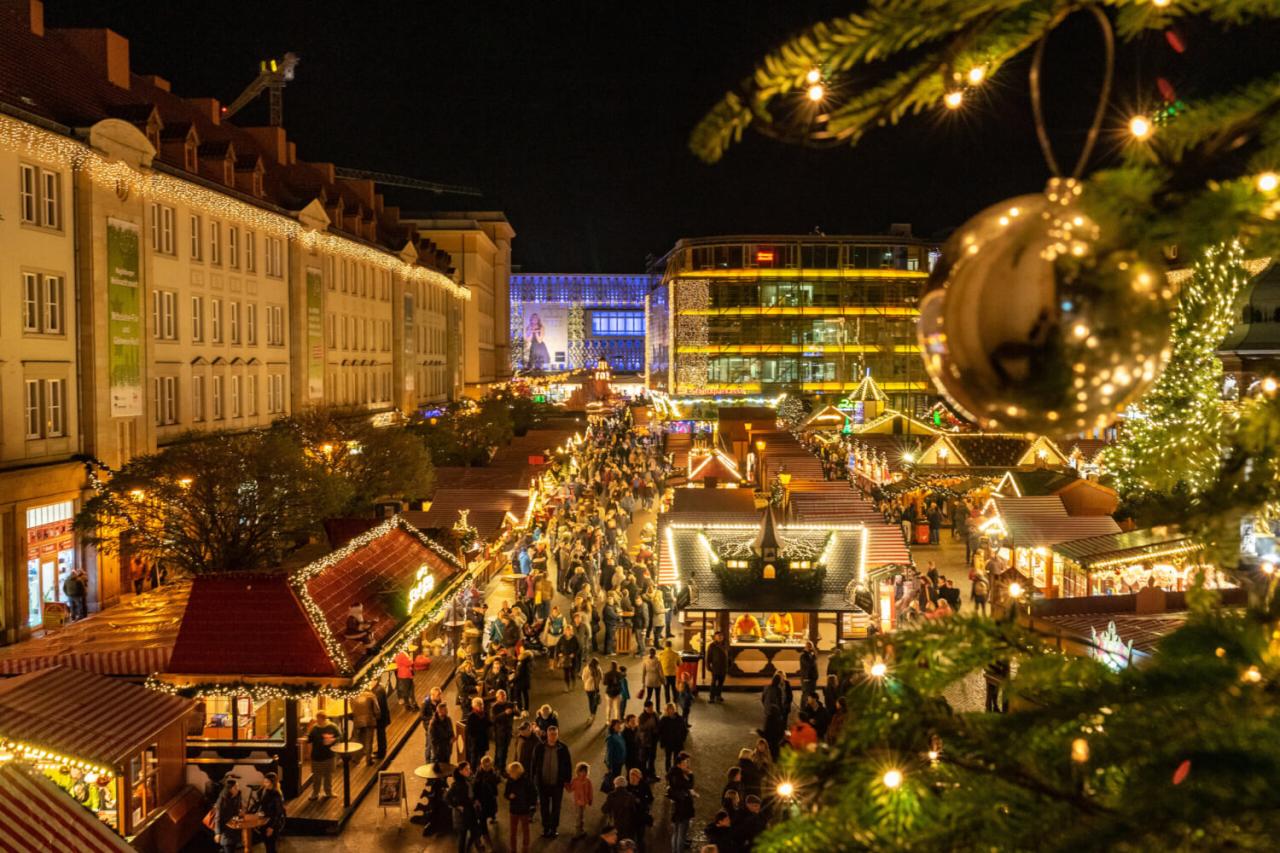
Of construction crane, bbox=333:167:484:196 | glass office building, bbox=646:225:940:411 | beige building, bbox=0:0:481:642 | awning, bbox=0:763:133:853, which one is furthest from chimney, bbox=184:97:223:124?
construction crane, bbox=333:167:484:196

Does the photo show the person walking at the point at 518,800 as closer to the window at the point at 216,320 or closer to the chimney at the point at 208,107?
the window at the point at 216,320

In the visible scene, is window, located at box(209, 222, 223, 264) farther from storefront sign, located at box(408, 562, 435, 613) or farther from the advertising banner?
the advertising banner

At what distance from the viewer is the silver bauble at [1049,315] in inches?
65.9

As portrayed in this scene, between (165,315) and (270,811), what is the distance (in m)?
20.9

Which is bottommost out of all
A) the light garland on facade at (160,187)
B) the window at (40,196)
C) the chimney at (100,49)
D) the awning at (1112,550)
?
the awning at (1112,550)

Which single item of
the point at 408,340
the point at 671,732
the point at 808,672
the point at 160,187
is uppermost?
the point at 160,187

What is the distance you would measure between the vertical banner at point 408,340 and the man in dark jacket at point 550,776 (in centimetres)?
4383

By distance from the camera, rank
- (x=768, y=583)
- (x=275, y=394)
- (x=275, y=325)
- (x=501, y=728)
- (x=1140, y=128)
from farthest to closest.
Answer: (x=275, y=325)
(x=275, y=394)
(x=768, y=583)
(x=501, y=728)
(x=1140, y=128)

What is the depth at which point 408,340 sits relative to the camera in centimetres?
5550

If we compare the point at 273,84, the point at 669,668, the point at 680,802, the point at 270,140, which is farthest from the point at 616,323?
the point at 680,802

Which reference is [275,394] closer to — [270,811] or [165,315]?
[165,315]

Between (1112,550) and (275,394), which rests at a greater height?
(275,394)

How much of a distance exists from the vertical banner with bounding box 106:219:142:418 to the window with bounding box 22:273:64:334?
52.5 inches

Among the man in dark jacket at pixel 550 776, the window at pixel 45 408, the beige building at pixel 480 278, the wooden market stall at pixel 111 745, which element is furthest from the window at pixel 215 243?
the beige building at pixel 480 278
